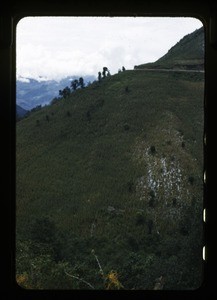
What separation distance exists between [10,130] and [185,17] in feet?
1.88

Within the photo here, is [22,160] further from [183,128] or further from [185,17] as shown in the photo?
[185,17]

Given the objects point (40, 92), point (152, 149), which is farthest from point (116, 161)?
point (40, 92)

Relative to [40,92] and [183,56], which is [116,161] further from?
[40,92]

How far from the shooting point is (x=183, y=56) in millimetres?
38656

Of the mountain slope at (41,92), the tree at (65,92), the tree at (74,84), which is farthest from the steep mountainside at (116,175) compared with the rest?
the mountain slope at (41,92)

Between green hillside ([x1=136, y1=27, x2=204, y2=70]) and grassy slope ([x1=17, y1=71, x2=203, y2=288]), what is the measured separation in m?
1.23

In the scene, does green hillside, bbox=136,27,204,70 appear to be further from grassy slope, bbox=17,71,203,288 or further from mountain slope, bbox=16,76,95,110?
mountain slope, bbox=16,76,95,110

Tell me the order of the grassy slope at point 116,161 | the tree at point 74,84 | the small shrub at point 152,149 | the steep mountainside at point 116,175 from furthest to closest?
the tree at point 74,84, the small shrub at point 152,149, the grassy slope at point 116,161, the steep mountainside at point 116,175

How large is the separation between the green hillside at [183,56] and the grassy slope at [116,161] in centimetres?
123

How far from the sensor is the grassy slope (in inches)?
1099

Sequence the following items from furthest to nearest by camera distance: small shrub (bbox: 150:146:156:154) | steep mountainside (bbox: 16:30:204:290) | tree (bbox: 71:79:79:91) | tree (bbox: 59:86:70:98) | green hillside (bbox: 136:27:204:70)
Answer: tree (bbox: 71:79:79:91) → green hillside (bbox: 136:27:204:70) → tree (bbox: 59:86:70:98) → small shrub (bbox: 150:146:156:154) → steep mountainside (bbox: 16:30:204:290)

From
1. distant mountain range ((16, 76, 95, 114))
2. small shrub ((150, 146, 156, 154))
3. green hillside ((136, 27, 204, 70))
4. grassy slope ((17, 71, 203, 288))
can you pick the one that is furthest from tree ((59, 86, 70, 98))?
small shrub ((150, 146, 156, 154))

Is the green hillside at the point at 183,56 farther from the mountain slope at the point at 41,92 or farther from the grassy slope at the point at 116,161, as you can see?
the mountain slope at the point at 41,92

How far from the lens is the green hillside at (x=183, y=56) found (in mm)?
36281
